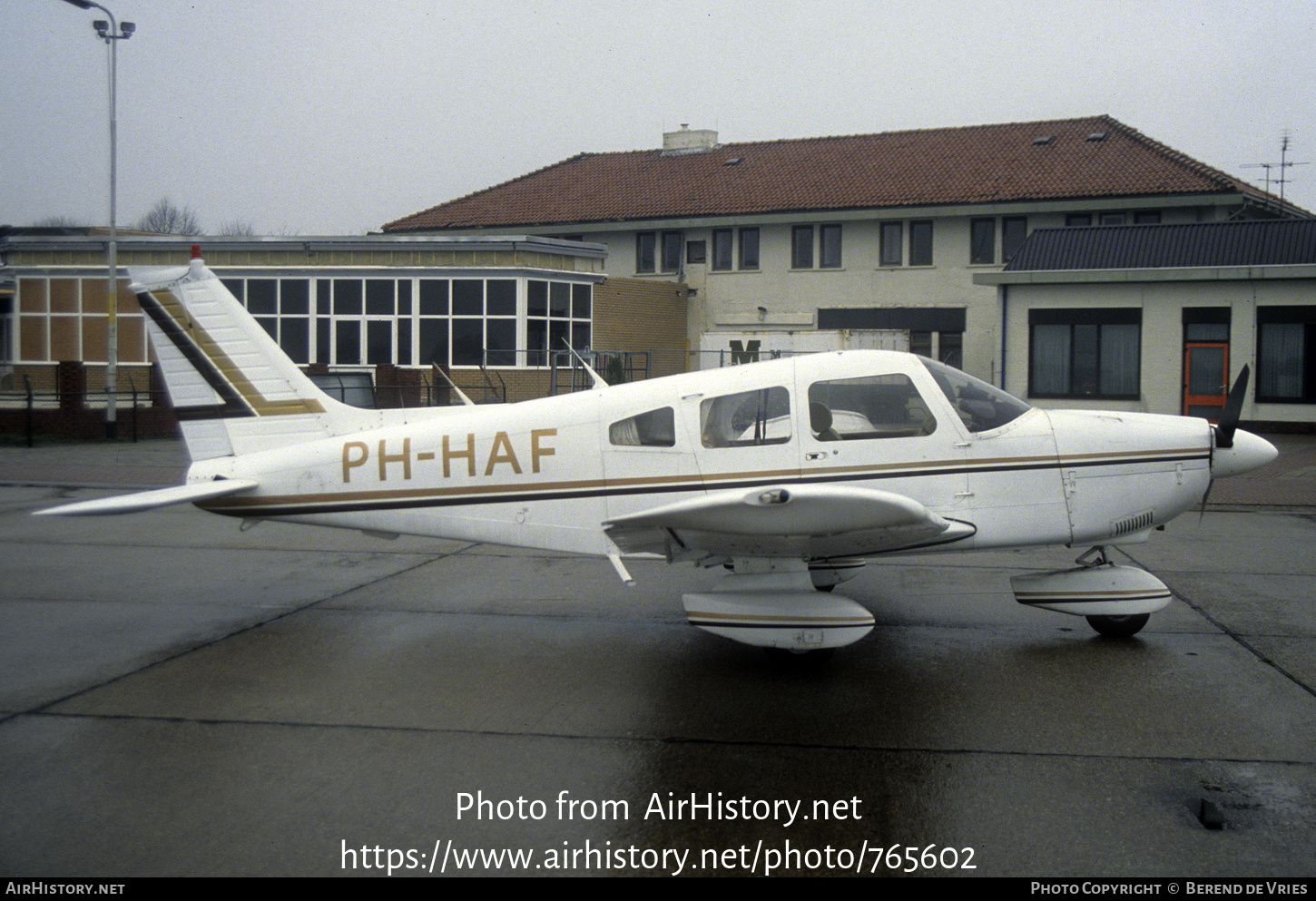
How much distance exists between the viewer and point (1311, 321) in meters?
26.6

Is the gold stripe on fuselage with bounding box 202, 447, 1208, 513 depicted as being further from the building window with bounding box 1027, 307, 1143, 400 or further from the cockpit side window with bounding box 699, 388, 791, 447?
the building window with bounding box 1027, 307, 1143, 400

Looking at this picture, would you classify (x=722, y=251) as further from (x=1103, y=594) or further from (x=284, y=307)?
(x=1103, y=594)

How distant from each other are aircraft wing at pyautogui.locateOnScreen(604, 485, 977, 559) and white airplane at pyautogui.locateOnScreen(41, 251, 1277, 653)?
1.4 inches

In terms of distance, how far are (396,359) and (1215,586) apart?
24278 millimetres

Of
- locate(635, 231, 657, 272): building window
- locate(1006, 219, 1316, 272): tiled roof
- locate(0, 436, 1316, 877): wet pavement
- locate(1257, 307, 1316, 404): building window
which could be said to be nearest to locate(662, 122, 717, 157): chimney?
locate(635, 231, 657, 272): building window

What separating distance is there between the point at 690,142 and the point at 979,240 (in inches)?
538

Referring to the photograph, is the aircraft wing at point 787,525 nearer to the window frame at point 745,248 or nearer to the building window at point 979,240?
the building window at point 979,240

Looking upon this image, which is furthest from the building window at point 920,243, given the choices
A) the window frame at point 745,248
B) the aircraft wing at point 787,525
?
the aircraft wing at point 787,525

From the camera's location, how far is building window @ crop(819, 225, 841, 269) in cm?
3900

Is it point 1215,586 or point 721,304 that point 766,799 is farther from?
point 721,304

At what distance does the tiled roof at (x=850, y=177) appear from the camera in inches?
1427

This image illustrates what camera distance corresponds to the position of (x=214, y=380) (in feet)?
25.8

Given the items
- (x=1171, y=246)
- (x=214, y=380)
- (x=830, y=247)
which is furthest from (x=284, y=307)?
(x=1171, y=246)

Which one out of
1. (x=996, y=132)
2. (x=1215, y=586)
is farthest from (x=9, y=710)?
(x=996, y=132)
